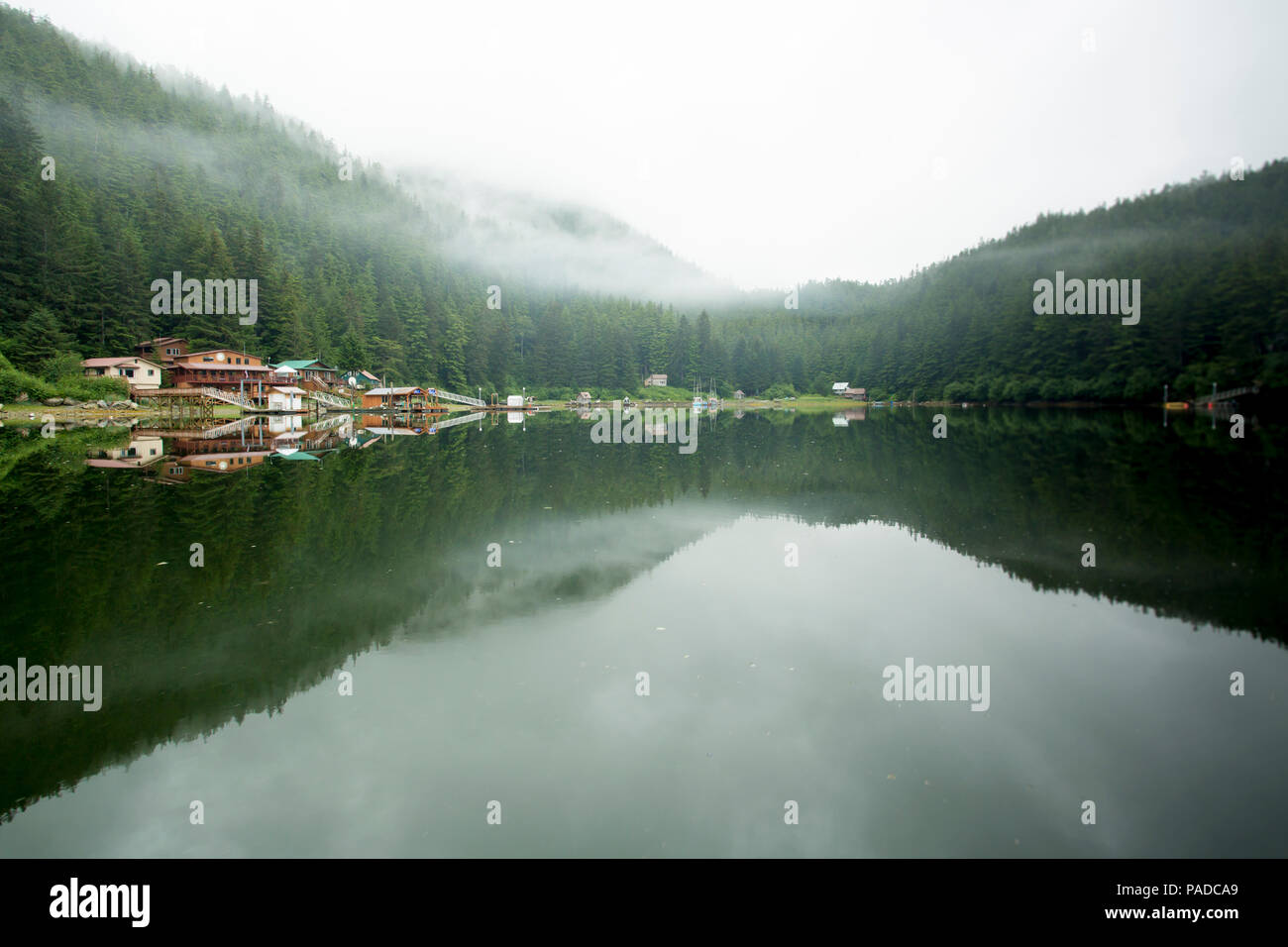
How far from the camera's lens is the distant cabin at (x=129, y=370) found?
50969mm

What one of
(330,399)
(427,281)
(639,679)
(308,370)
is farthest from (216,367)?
(427,281)

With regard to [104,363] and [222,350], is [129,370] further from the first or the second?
[222,350]

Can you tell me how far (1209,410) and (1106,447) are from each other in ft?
146

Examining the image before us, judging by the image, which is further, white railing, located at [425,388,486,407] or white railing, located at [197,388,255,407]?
white railing, located at [425,388,486,407]

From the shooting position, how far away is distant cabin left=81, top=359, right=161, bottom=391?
51.0m

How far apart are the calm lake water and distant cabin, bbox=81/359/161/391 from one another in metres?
45.8

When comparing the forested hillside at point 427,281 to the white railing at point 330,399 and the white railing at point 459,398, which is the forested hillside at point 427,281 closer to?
the white railing at point 459,398

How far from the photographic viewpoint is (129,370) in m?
52.5

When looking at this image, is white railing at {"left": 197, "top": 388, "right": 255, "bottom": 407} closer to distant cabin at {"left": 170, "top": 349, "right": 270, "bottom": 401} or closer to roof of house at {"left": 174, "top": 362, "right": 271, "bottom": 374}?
distant cabin at {"left": 170, "top": 349, "right": 270, "bottom": 401}

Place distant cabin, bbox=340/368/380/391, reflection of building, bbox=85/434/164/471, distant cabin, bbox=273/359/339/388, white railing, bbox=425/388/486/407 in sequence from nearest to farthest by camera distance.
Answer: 1. reflection of building, bbox=85/434/164/471
2. distant cabin, bbox=273/359/339/388
3. distant cabin, bbox=340/368/380/391
4. white railing, bbox=425/388/486/407

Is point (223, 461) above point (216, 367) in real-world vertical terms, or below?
below

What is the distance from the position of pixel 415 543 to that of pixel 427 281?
406ft

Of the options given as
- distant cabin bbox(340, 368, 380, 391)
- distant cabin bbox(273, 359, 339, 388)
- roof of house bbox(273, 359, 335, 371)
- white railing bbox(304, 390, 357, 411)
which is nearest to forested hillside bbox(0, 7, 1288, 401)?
distant cabin bbox(340, 368, 380, 391)

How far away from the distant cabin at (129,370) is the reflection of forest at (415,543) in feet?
103
